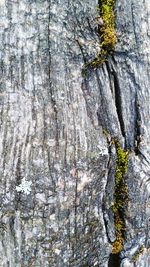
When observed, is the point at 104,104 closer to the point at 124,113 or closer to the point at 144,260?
the point at 124,113

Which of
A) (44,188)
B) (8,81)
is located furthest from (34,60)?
(44,188)

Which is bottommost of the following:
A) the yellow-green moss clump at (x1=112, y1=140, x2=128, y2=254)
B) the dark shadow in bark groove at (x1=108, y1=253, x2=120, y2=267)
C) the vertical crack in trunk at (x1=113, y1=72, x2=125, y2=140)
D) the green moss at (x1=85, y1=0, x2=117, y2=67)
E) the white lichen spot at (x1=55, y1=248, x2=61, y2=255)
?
the dark shadow in bark groove at (x1=108, y1=253, x2=120, y2=267)

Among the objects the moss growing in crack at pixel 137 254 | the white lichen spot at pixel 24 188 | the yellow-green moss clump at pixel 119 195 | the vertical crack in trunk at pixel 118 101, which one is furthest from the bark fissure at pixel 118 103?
the moss growing in crack at pixel 137 254

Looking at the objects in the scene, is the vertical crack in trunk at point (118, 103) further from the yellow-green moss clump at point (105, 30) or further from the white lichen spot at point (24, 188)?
the white lichen spot at point (24, 188)


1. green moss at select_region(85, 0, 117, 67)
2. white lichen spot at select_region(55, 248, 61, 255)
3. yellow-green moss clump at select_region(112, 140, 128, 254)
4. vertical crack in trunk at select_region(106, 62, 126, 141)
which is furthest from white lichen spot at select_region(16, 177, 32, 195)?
green moss at select_region(85, 0, 117, 67)

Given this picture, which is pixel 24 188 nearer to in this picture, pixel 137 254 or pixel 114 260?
pixel 114 260

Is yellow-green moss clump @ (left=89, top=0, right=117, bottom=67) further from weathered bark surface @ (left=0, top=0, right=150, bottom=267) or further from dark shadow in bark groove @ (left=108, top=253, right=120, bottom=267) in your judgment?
dark shadow in bark groove @ (left=108, top=253, right=120, bottom=267)

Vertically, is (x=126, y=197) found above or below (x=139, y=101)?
below
